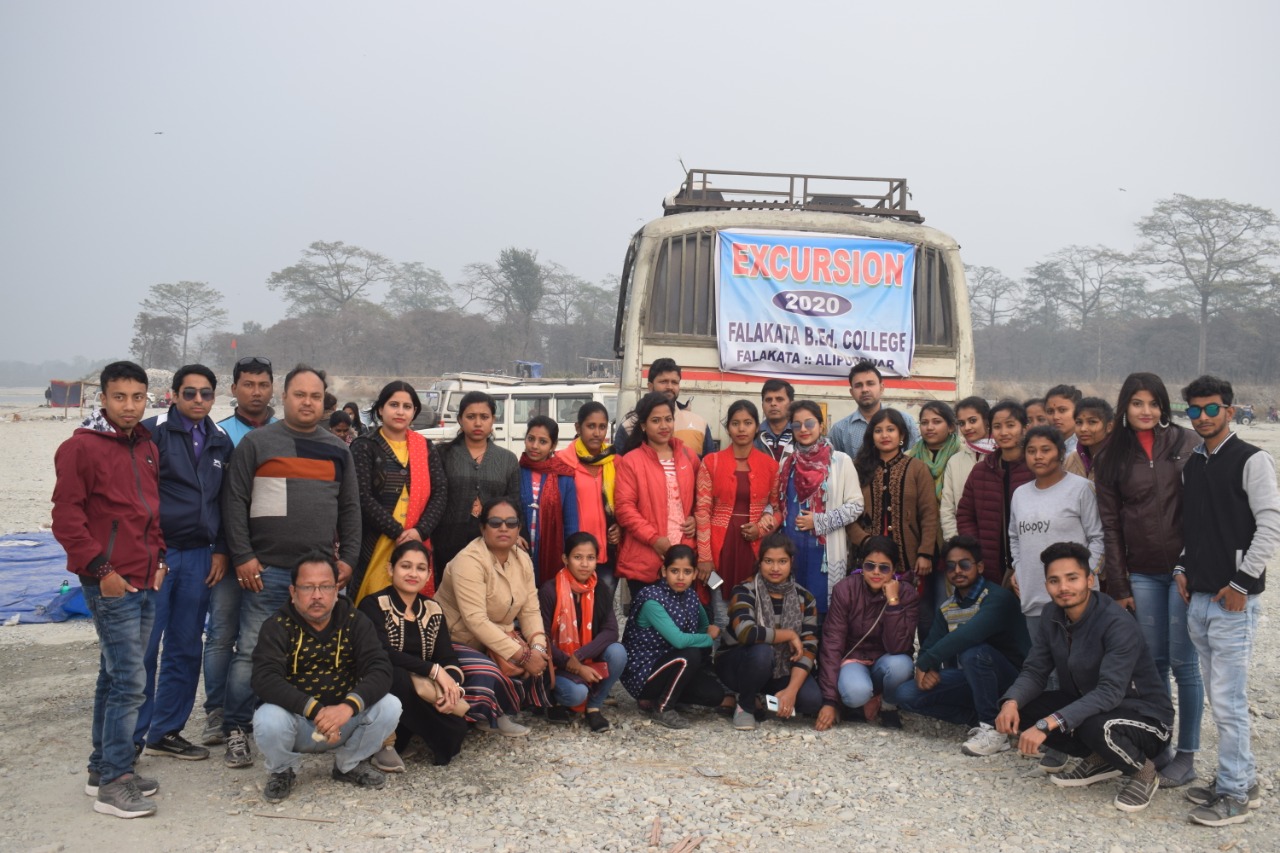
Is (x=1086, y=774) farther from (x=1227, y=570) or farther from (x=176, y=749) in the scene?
(x=176, y=749)

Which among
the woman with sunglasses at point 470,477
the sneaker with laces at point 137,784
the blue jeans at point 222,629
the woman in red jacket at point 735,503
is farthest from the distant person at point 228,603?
the woman in red jacket at point 735,503

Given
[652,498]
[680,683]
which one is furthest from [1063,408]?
[680,683]

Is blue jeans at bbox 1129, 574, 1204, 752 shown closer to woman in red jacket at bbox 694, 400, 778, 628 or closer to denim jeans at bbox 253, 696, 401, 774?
woman in red jacket at bbox 694, 400, 778, 628

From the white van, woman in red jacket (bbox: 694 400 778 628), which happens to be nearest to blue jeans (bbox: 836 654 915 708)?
woman in red jacket (bbox: 694 400 778 628)

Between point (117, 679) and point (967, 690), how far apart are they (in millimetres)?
4038

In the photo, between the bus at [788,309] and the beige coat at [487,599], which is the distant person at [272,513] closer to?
the beige coat at [487,599]

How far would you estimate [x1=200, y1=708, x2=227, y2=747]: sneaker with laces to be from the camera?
4.59 meters

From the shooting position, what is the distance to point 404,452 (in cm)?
505

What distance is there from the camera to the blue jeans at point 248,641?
14.5 feet

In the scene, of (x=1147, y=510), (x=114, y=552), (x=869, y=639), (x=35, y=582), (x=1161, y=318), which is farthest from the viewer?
(x=1161, y=318)

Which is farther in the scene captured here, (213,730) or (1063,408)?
(1063,408)

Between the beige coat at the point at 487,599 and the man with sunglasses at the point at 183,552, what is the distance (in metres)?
1.09

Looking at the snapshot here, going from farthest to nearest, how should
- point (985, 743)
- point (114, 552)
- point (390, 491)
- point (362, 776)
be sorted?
point (390, 491) < point (985, 743) < point (362, 776) < point (114, 552)

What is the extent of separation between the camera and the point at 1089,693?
419cm
